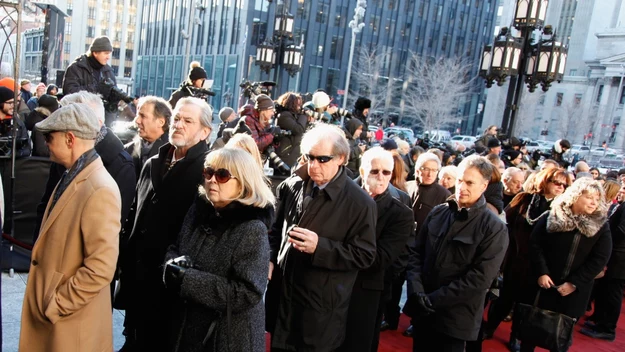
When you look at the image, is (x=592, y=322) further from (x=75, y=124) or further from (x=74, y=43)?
(x=74, y=43)

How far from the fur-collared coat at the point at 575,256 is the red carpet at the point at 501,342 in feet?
3.67

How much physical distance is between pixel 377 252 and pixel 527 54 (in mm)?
7807

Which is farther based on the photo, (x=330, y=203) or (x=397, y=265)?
(x=397, y=265)

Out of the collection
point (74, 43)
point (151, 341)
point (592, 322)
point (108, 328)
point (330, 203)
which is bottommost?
point (592, 322)

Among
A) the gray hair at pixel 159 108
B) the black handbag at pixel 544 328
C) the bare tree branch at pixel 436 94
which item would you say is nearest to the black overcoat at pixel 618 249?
the black handbag at pixel 544 328

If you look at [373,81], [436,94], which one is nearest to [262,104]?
[436,94]

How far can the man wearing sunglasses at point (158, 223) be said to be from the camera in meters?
3.47

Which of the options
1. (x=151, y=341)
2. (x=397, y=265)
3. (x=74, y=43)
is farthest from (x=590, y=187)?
(x=74, y=43)

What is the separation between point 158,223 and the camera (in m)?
3.49

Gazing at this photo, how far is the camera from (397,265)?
14.8ft

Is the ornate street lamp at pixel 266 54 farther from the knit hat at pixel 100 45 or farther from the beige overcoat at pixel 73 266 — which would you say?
the beige overcoat at pixel 73 266

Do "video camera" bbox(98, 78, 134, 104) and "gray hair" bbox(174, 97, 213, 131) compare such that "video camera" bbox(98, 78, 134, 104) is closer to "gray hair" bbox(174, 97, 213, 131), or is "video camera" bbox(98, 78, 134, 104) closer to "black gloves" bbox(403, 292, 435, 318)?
"gray hair" bbox(174, 97, 213, 131)

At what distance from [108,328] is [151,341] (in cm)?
49

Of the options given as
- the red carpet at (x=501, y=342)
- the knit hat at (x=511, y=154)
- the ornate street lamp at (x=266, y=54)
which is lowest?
the red carpet at (x=501, y=342)
